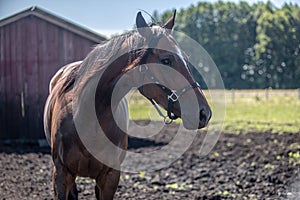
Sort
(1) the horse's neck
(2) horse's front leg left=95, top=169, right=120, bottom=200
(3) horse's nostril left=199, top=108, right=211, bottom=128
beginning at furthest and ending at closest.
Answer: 1. (2) horse's front leg left=95, top=169, right=120, bottom=200
2. (1) the horse's neck
3. (3) horse's nostril left=199, top=108, right=211, bottom=128

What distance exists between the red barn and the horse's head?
25.3 ft

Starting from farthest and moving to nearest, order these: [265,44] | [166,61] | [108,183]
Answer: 1. [265,44]
2. [108,183]
3. [166,61]

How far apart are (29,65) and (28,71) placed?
0.50 feet

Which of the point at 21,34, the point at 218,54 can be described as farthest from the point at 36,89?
the point at 218,54

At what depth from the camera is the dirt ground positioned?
5531mm

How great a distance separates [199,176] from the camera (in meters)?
6.69

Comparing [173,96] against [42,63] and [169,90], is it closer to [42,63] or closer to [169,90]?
[169,90]

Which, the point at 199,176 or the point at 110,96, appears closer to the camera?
the point at 110,96

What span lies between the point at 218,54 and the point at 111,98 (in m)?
19.8

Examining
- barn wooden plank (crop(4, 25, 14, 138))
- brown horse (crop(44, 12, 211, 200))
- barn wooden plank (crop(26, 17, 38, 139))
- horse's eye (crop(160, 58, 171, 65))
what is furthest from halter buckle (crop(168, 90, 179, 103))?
barn wooden plank (crop(4, 25, 14, 138))

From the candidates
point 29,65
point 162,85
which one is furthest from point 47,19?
point 162,85

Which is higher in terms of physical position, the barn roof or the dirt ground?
the barn roof

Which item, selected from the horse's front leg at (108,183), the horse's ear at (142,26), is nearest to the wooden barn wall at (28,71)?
the horse's front leg at (108,183)

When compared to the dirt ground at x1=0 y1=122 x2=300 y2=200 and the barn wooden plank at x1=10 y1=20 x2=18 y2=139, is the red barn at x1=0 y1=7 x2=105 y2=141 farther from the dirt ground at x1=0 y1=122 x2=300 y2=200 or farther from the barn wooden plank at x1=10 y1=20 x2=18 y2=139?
the dirt ground at x1=0 y1=122 x2=300 y2=200
